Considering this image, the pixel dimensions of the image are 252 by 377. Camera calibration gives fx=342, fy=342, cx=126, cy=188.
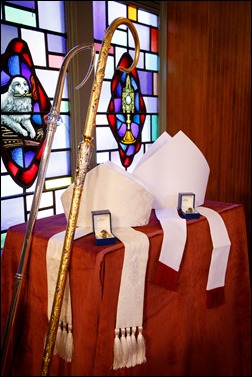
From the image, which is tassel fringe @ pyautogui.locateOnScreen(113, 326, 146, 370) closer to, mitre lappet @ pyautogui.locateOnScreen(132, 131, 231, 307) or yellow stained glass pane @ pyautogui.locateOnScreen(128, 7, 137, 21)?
mitre lappet @ pyautogui.locateOnScreen(132, 131, 231, 307)

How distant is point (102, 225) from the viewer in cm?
100

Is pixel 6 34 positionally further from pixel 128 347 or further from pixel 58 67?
pixel 128 347

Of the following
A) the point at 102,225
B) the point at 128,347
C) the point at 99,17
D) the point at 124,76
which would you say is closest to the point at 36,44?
the point at 99,17

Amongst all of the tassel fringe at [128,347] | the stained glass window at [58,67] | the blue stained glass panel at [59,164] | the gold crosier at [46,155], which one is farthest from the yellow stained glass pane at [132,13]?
the tassel fringe at [128,347]

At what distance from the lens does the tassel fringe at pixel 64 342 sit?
0.98 metres

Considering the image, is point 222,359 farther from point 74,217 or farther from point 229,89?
point 229,89

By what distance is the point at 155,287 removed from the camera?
3.66 feet

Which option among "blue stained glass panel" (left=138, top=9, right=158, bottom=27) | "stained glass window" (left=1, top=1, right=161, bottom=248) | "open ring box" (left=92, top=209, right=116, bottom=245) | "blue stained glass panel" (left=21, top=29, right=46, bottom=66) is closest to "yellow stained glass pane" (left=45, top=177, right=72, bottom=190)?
"stained glass window" (left=1, top=1, right=161, bottom=248)

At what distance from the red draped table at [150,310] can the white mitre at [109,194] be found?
0.27 feet

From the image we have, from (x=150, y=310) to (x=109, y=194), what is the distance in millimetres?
404

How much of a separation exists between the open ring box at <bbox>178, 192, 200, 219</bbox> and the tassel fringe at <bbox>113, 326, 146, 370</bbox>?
0.41 meters

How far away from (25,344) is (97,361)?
1.11 ft

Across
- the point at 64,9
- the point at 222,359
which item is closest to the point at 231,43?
the point at 64,9

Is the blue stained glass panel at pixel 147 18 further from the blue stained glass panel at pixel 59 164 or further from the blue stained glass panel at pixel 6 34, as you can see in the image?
the blue stained glass panel at pixel 59 164
